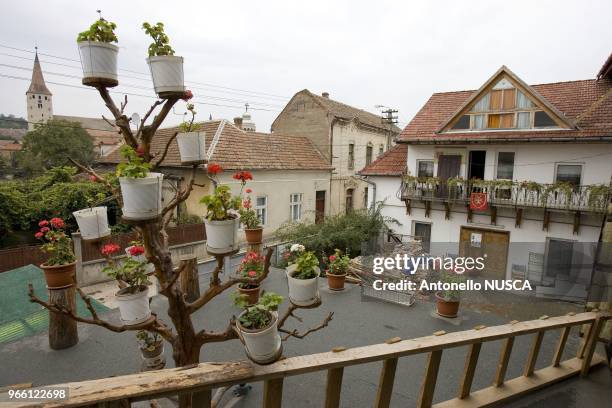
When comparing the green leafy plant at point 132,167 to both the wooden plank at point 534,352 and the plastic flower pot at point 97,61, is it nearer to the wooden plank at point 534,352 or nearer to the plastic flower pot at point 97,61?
the plastic flower pot at point 97,61

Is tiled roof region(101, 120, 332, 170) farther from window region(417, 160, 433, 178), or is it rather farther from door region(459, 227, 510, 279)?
door region(459, 227, 510, 279)

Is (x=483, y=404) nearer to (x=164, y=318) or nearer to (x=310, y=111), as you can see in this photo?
(x=164, y=318)

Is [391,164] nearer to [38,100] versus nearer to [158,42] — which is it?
[158,42]

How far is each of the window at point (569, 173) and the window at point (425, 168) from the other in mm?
4175

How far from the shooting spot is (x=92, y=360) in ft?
14.9

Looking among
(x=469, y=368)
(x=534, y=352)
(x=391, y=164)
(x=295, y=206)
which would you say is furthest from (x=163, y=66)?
(x=295, y=206)

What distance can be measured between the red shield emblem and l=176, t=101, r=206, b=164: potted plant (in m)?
11.8

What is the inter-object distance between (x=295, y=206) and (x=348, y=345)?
12446mm

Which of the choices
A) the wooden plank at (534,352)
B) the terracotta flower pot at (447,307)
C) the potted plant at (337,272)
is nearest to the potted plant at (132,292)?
the wooden plank at (534,352)

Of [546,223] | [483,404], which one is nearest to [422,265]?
[546,223]

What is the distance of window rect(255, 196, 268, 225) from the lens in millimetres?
15039

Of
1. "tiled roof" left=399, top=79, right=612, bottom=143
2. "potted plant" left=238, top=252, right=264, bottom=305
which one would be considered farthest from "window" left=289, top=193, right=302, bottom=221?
"potted plant" left=238, top=252, right=264, bottom=305

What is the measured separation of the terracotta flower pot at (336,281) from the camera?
23.3 ft

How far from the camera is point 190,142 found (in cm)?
251
